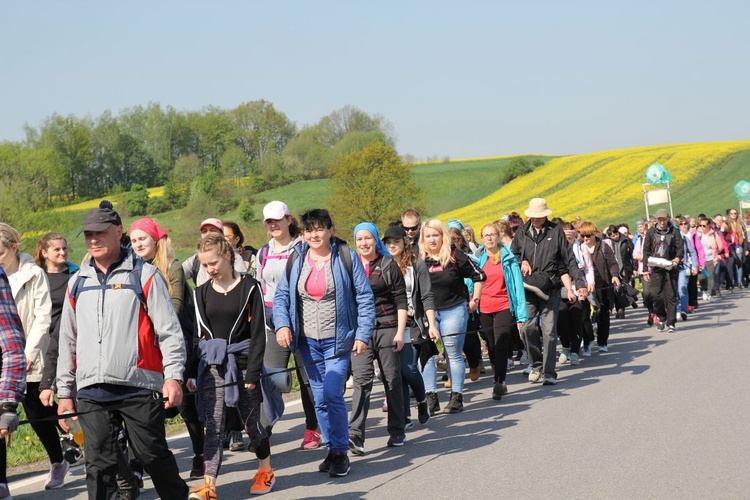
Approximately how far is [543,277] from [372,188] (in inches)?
2488

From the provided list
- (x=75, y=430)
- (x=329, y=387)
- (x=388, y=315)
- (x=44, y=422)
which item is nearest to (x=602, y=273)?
(x=388, y=315)

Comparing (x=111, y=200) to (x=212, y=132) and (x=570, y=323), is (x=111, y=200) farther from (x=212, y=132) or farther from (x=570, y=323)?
(x=570, y=323)

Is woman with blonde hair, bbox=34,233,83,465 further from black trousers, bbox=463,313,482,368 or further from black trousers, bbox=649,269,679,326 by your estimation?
black trousers, bbox=649,269,679,326

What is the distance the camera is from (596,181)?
6600 centimetres

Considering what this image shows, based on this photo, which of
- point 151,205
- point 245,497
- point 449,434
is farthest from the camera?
point 151,205

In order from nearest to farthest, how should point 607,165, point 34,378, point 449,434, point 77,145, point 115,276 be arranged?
point 115,276
point 34,378
point 449,434
point 607,165
point 77,145

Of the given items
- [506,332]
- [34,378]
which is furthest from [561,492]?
[506,332]

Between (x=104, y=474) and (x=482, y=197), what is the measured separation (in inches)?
2858

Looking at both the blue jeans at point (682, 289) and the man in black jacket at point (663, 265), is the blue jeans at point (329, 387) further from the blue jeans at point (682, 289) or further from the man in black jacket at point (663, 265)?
the blue jeans at point (682, 289)

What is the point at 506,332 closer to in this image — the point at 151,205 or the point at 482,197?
the point at 482,197

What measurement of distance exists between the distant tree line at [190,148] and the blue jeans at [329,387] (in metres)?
73.2

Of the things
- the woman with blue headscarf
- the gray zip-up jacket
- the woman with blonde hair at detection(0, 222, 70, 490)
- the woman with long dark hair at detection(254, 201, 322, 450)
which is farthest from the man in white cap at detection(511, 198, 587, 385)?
the gray zip-up jacket

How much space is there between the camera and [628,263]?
20359 mm

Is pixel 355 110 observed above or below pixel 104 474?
above
